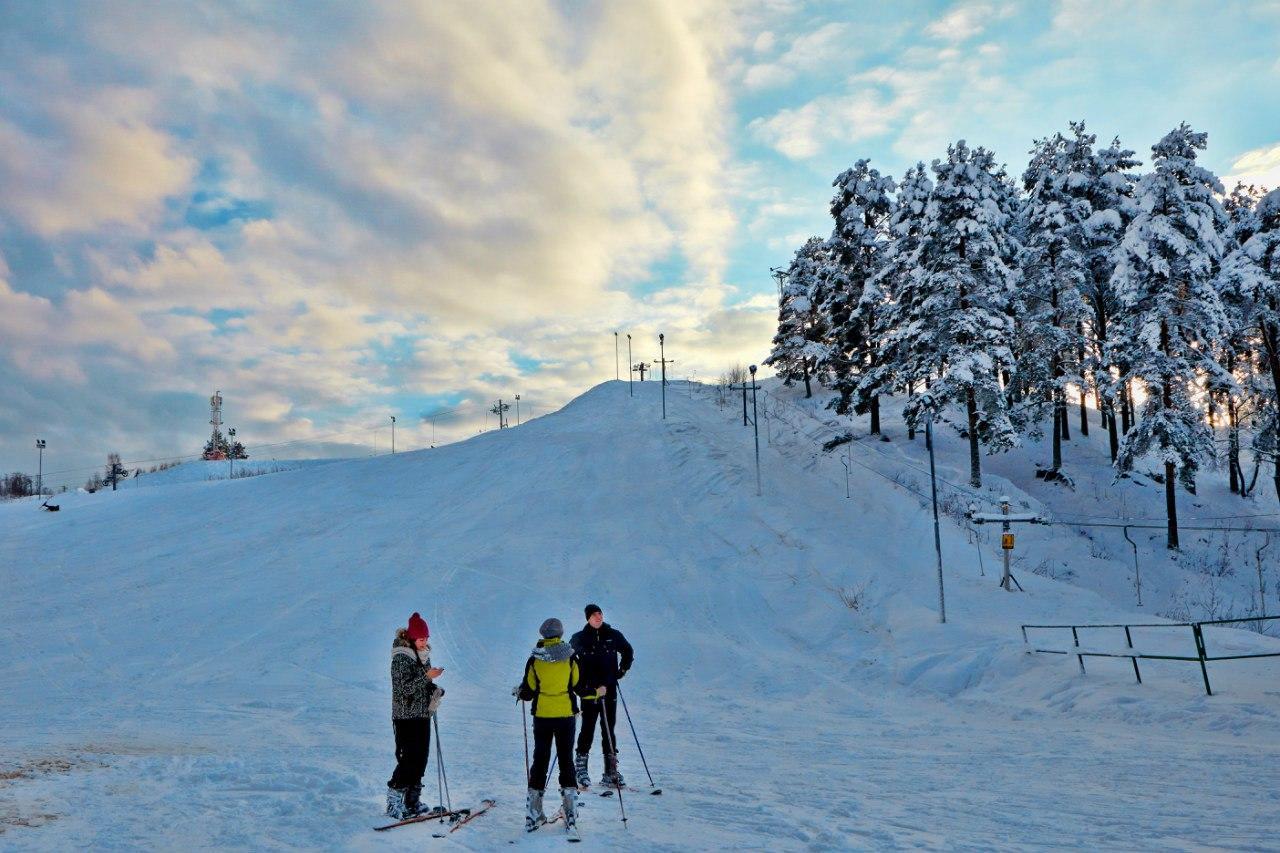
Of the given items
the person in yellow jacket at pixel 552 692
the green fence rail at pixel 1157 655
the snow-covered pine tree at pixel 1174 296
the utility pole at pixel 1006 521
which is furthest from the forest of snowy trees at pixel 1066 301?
the person in yellow jacket at pixel 552 692

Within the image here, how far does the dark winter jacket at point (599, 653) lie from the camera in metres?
9.11

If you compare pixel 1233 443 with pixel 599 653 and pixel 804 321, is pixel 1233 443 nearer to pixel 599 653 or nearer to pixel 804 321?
pixel 804 321

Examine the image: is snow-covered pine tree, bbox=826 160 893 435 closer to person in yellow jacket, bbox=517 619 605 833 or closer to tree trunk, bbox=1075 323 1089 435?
tree trunk, bbox=1075 323 1089 435

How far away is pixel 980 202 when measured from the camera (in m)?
32.5

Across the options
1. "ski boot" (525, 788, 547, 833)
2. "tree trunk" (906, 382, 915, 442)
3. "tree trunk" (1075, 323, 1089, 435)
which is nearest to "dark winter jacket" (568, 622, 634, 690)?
"ski boot" (525, 788, 547, 833)

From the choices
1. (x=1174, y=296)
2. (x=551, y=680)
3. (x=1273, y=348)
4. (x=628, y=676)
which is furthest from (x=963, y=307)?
(x=551, y=680)

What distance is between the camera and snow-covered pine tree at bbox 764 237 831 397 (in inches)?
1716

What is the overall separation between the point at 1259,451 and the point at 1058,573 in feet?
58.1

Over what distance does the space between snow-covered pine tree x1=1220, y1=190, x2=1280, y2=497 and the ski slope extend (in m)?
12.4

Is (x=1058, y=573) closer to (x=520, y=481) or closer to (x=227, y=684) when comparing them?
(x=520, y=481)

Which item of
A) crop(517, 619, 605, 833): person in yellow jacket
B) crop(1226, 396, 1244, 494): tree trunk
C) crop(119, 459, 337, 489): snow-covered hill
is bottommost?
crop(517, 619, 605, 833): person in yellow jacket

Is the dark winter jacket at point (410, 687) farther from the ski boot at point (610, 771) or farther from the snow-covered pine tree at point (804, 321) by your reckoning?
the snow-covered pine tree at point (804, 321)

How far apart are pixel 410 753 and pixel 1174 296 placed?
30.8 m

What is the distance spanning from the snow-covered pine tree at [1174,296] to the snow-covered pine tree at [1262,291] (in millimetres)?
1051
